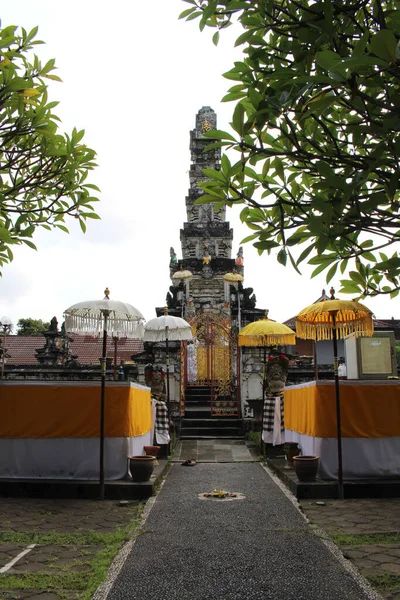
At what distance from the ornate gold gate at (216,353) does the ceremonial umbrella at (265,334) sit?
3825 mm

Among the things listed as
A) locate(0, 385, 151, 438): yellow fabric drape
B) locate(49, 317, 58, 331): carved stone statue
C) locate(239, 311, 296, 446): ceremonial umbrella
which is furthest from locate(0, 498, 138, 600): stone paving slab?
locate(49, 317, 58, 331): carved stone statue

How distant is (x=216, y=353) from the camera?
686 inches

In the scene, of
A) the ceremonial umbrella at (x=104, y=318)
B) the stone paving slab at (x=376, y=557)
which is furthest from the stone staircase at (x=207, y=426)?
the stone paving slab at (x=376, y=557)

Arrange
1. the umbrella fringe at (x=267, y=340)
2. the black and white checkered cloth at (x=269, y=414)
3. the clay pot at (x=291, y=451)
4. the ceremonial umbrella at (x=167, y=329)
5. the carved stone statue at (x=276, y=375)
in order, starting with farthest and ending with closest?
the umbrella fringe at (x=267, y=340), the ceremonial umbrella at (x=167, y=329), the carved stone statue at (x=276, y=375), the black and white checkered cloth at (x=269, y=414), the clay pot at (x=291, y=451)

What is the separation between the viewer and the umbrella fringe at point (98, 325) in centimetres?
819

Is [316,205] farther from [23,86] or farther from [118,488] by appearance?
[118,488]

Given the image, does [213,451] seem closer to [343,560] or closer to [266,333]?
[266,333]

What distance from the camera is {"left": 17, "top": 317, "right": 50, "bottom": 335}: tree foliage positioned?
144ft

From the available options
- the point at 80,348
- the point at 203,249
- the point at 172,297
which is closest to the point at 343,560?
the point at 172,297

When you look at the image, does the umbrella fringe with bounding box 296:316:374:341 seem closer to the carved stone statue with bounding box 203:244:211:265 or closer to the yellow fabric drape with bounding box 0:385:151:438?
the yellow fabric drape with bounding box 0:385:151:438

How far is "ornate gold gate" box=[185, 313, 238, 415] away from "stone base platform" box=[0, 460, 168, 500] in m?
8.46

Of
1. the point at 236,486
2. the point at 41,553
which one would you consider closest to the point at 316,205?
the point at 41,553

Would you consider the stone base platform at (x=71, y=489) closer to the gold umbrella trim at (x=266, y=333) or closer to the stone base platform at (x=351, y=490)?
the stone base platform at (x=351, y=490)

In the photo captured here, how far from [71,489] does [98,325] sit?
2.45 meters
